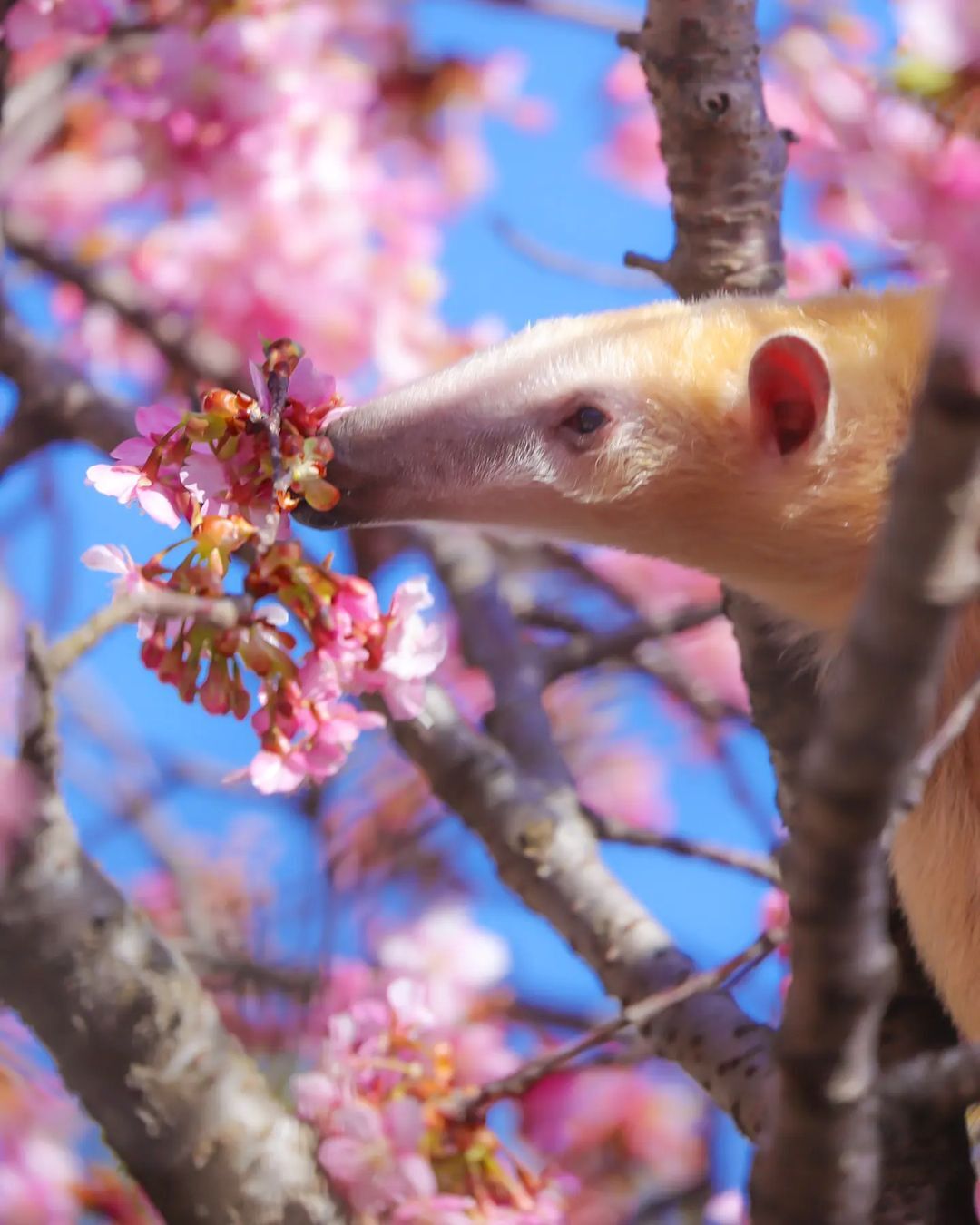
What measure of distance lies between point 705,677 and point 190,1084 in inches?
116

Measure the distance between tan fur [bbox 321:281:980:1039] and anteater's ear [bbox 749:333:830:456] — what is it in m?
0.02

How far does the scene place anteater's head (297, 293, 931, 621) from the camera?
1869mm

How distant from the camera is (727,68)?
230 centimetres

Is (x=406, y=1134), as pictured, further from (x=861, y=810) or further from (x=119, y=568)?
(x=861, y=810)

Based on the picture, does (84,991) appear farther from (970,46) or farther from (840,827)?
(970,46)

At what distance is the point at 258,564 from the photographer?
1600mm

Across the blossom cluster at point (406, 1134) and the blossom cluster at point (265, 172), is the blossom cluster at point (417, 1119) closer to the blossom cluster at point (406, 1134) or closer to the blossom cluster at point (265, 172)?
the blossom cluster at point (406, 1134)

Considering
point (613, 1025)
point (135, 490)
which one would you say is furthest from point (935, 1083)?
A: point (135, 490)

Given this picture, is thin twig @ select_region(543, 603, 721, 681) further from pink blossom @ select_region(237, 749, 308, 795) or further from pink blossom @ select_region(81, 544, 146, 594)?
pink blossom @ select_region(81, 544, 146, 594)

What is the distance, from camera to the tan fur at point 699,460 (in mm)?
1874

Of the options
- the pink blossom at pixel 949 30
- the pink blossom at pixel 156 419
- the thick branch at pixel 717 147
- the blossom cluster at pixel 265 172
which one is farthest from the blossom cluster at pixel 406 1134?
the blossom cluster at pixel 265 172

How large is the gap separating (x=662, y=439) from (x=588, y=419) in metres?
0.09

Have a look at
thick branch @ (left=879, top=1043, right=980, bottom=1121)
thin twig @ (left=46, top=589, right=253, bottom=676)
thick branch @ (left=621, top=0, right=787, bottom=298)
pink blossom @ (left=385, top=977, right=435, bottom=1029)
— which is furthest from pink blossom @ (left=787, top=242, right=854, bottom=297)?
thick branch @ (left=879, top=1043, right=980, bottom=1121)

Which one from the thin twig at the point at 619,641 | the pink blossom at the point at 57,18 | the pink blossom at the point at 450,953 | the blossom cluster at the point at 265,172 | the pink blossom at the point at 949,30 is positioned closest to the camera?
the pink blossom at the point at 949,30
